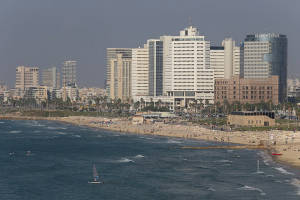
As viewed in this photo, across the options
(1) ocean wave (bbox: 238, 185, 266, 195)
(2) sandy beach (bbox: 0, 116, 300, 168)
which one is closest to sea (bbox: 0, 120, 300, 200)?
(1) ocean wave (bbox: 238, 185, 266, 195)

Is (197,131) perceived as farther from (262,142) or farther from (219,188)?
(219,188)

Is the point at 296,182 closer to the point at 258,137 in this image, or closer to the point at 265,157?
the point at 265,157

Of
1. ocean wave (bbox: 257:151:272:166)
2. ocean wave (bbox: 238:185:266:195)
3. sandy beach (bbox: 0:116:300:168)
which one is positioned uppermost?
sandy beach (bbox: 0:116:300:168)

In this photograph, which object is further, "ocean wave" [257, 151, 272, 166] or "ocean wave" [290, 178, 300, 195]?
"ocean wave" [257, 151, 272, 166]

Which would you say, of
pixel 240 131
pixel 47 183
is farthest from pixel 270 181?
pixel 240 131

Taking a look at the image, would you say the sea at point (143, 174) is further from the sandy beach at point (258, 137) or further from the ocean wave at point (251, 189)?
the sandy beach at point (258, 137)

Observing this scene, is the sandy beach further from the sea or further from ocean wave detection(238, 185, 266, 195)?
ocean wave detection(238, 185, 266, 195)

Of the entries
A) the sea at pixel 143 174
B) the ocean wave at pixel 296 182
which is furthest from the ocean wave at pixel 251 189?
the ocean wave at pixel 296 182

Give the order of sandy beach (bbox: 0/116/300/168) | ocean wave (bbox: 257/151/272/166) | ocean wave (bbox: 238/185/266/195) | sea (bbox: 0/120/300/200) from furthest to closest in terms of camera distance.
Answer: sandy beach (bbox: 0/116/300/168) → ocean wave (bbox: 257/151/272/166) → sea (bbox: 0/120/300/200) → ocean wave (bbox: 238/185/266/195)

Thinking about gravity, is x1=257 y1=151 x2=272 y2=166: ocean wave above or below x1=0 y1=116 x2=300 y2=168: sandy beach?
below

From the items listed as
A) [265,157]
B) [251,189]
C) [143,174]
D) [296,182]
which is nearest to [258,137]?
[265,157]
